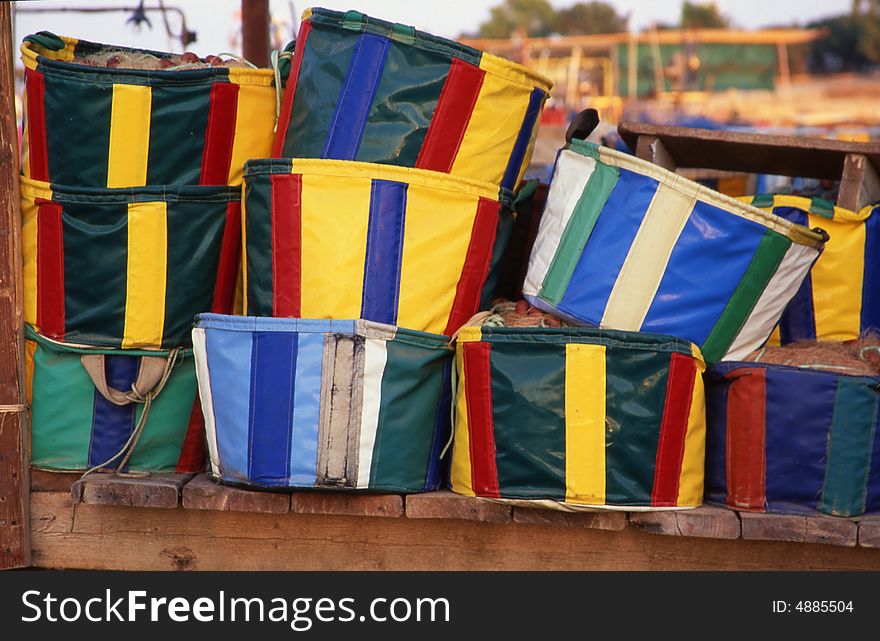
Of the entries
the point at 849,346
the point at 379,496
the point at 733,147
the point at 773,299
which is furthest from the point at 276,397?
the point at 733,147

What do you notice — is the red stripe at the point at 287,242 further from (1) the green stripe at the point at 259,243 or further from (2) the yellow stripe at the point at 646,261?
(2) the yellow stripe at the point at 646,261

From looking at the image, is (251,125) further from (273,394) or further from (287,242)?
(273,394)

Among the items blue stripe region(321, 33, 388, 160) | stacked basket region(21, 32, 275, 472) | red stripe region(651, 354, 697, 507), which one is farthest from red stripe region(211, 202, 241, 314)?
red stripe region(651, 354, 697, 507)

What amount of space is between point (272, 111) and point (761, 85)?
104ft

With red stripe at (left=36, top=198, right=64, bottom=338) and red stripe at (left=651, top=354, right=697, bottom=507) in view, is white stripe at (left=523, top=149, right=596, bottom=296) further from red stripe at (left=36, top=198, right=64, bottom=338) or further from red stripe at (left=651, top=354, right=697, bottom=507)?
red stripe at (left=36, top=198, right=64, bottom=338)

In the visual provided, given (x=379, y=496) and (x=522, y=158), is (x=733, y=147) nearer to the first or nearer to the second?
(x=522, y=158)

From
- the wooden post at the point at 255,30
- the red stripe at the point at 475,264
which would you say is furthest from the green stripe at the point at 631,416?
the wooden post at the point at 255,30

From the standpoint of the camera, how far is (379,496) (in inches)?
119

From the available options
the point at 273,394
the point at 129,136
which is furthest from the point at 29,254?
the point at 273,394

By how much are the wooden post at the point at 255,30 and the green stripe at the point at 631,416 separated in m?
2.77

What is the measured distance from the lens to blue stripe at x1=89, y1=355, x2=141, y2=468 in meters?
3.28

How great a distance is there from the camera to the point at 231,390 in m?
2.91

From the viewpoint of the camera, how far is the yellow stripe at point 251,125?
3.32 meters

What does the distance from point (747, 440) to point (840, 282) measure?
2.92ft
